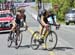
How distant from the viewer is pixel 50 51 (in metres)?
13.9

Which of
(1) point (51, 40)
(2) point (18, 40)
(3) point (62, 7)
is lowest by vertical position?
(3) point (62, 7)

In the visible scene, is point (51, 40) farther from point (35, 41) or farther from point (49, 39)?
point (35, 41)

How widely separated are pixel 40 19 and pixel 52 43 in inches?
44.2

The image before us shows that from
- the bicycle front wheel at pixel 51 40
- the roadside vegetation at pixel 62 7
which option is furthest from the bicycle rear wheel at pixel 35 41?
the roadside vegetation at pixel 62 7

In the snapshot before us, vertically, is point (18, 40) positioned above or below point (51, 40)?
below

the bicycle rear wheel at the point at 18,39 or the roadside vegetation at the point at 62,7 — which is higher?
the bicycle rear wheel at the point at 18,39

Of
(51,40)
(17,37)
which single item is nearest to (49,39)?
(51,40)

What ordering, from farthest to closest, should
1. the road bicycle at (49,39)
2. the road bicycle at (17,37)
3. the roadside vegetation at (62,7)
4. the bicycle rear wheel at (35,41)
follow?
the roadside vegetation at (62,7) < the road bicycle at (17,37) < the bicycle rear wheel at (35,41) < the road bicycle at (49,39)

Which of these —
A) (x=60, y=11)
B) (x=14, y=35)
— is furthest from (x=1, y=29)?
(x=60, y=11)

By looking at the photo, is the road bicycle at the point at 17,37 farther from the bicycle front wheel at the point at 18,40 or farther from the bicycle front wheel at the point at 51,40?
the bicycle front wheel at the point at 51,40

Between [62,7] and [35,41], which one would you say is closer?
[35,41]

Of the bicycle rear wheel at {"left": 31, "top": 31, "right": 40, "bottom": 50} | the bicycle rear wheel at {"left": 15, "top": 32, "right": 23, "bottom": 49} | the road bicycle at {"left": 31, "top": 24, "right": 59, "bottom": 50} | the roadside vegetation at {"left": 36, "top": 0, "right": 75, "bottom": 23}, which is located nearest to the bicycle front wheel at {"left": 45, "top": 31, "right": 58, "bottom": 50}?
the road bicycle at {"left": 31, "top": 24, "right": 59, "bottom": 50}

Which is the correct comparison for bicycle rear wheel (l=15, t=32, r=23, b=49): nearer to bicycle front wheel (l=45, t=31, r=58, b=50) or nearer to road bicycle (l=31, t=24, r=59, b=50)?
road bicycle (l=31, t=24, r=59, b=50)

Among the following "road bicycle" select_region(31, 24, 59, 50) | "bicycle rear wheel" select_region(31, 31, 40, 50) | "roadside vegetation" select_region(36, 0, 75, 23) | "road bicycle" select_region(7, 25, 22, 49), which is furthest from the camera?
"roadside vegetation" select_region(36, 0, 75, 23)
